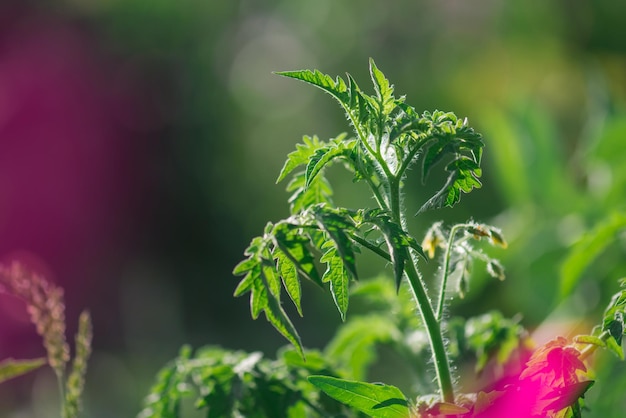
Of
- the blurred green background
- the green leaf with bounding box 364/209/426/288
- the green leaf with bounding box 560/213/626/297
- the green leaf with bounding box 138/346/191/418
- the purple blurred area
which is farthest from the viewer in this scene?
the purple blurred area

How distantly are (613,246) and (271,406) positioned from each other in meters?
1.22

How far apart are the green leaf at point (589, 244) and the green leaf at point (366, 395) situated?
43 cm

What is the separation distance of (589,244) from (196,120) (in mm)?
5250

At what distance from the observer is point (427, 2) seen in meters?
6.12

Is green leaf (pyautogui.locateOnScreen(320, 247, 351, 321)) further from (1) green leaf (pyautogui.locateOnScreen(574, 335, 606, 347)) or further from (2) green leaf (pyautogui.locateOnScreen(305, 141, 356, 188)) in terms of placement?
(1) green leaf (pyautogui.locateOnScreen(574, 335, 606, 347))

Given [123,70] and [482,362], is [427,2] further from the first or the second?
[482,362]

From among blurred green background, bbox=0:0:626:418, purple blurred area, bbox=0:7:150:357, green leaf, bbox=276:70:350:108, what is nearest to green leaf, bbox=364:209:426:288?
green leaf, bbox=276:70:350:108

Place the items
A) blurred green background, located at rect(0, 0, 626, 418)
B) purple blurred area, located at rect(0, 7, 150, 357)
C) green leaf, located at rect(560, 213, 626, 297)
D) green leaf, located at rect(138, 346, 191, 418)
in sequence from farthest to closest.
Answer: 1. purple blurred area, located at rect(0, 7, 150, 357)
2. blurred green background, located at rect(0, 0, 626, 418)
3. green leaf, located at rect(560, 213, 626, 297)
4. green leaf, located at rect(138, 346, 191, 418)

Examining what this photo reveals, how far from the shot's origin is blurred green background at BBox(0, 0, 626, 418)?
4582 millimetres

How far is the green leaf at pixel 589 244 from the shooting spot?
0.98 meters

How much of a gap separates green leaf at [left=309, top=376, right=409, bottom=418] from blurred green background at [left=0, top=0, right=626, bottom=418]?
2.61 metres

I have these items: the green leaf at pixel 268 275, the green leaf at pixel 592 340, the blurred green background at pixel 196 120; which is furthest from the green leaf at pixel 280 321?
the blurred green background at pixel 196 120

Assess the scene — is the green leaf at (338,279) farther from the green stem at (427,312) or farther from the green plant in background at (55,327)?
the green plant in background at (55,327)

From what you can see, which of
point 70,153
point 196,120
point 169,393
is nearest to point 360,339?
point 169,393
